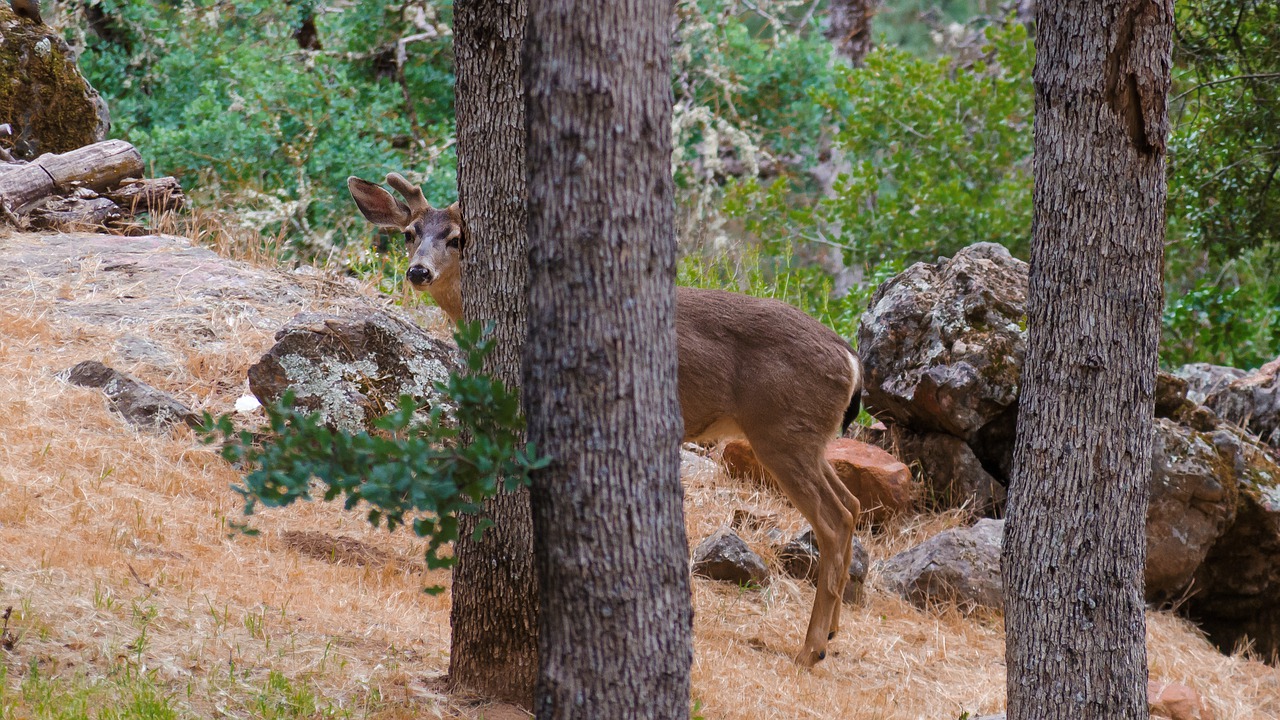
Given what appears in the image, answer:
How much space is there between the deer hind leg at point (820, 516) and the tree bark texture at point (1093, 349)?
1.95 metres

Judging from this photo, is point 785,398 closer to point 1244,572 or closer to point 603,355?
point 603,355

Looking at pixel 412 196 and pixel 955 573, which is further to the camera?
pixel 412 196

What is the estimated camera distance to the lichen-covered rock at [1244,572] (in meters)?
7.60

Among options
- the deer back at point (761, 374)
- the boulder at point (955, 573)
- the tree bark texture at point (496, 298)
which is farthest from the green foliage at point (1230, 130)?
the tree bark texture at point (496, 298)

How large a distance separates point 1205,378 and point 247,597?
27.0 ft

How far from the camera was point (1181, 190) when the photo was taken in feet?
32.5

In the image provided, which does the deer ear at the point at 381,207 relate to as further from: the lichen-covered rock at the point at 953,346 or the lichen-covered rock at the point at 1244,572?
the lichen-covered rock at the point at 1244,572

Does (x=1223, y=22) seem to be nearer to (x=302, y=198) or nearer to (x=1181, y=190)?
(x=1181, y=190)

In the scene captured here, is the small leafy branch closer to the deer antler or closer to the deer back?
the deer back

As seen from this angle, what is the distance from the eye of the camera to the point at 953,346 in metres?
8.24

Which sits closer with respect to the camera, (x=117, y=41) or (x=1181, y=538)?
(x=1181, y=538)

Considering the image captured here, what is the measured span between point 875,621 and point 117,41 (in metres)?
11.4

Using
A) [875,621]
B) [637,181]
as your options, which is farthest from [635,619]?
[875,621]

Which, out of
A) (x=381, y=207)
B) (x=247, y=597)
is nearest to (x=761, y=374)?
(x=247, y=597)
